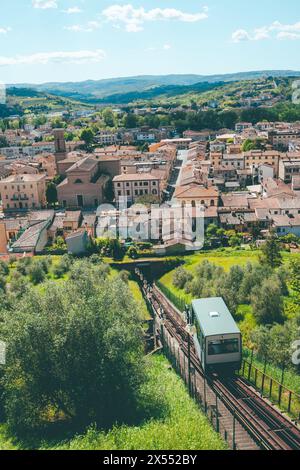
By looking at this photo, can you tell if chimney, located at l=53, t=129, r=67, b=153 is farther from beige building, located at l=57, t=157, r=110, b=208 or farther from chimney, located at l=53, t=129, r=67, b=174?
beige building, located at l=57, t=157, r=110, b=208

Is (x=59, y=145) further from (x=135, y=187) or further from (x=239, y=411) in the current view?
(x=239, y=411)

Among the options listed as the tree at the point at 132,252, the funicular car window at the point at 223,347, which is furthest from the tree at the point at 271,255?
the funicular car window at the point at 223,347

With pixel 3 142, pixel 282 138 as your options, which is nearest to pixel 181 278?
pixel 282 138

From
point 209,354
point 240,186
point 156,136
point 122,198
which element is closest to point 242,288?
point 209,354

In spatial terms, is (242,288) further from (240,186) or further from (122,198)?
(240,186)

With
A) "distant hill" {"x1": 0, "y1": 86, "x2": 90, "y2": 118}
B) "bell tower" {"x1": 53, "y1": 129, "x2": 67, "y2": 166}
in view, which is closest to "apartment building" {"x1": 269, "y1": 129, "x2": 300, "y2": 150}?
"bell tower" {"x1": 53, "y1": 129, "x2": 67, "y2": 166}

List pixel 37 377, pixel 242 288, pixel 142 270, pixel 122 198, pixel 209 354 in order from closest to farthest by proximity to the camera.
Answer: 1. pixel 37 377
2. pixel 209 354
3. pixel 242 288
4. pixel 142 270
5. pixel 122 198
